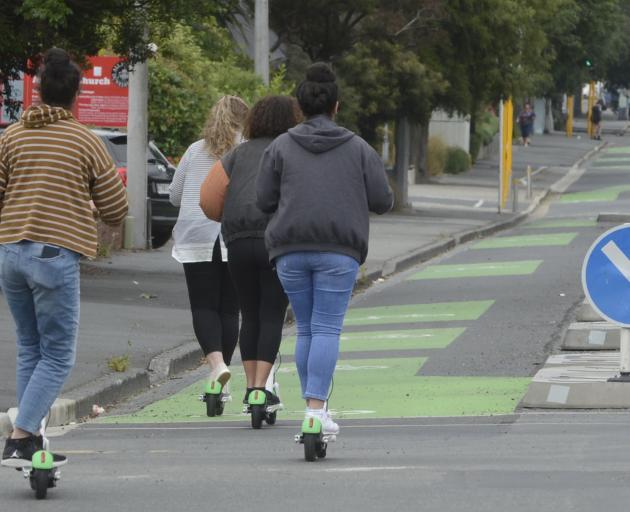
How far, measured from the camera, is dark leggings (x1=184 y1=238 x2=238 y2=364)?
9.60 m

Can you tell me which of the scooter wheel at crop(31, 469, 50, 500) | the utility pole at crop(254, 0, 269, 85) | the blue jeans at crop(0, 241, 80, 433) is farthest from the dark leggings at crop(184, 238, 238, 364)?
the utility pole at crop(254, 0, 269, 85)

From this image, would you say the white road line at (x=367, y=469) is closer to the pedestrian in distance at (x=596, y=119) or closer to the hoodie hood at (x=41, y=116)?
the hoodie hood at (x=41, y=116)

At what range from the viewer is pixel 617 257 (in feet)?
33.0

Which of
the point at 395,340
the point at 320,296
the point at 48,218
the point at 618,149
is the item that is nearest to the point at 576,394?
the point at 320,296

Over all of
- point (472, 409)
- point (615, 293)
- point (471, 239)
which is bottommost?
point (471, 239)

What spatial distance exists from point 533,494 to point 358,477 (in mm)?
850

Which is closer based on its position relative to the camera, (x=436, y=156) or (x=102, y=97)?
(x=102, y=97)

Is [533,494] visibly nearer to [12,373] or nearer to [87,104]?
[12,373]

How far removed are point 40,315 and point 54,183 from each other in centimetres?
54

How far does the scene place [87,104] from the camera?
2305 cm

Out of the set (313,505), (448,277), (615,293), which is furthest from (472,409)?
(448,277)

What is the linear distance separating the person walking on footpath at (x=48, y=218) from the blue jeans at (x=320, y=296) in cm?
118

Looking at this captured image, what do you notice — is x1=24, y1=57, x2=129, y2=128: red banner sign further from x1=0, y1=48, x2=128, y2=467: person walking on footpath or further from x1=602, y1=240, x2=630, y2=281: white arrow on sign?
x1=0, y1=48, x2=128, y2=467: person walking on footpath

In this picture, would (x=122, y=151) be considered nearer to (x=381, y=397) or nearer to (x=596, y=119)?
(x=381, y=397)
